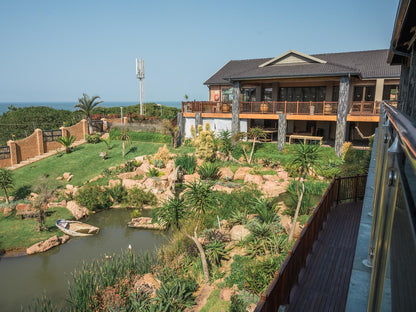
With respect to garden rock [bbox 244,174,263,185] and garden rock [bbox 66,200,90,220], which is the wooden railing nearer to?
garden rock [bbox 244,174,263,185]

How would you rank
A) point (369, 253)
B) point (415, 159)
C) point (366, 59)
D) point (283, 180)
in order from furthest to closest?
point (366, 59) → point (283, 180) → point (369, 253) → point (415, 159)

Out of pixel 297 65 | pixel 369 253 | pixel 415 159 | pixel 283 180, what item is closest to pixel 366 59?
pixel 297 65

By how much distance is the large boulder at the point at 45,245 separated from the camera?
13055 millimetres

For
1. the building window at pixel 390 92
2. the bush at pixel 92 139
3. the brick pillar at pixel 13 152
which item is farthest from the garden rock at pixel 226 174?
the brick pillar at pixel 13 152

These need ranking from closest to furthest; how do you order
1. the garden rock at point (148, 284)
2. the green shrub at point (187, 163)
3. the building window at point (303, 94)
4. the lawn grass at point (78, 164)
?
1. the garden rock at point (148, 284)
2. the green shrub at point (187, 163)
3. the lawn grass at point (78, 164)
4. the building window at point (303, 94)

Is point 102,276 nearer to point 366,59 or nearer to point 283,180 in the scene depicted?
point 283,180

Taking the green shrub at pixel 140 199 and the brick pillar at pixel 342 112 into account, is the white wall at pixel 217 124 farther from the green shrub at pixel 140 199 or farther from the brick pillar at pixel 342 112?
the green shrub at pixel 140 199

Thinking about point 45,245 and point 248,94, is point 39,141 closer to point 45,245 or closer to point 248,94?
point 45,245

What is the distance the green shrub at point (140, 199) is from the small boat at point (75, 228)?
3058 mm

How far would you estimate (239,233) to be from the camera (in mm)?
11805

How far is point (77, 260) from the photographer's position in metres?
12.4

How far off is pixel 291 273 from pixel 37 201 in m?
13.9

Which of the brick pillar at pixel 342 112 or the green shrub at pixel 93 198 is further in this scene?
the brick pillar at pixel 342 112

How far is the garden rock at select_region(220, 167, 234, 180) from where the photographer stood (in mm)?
19050
